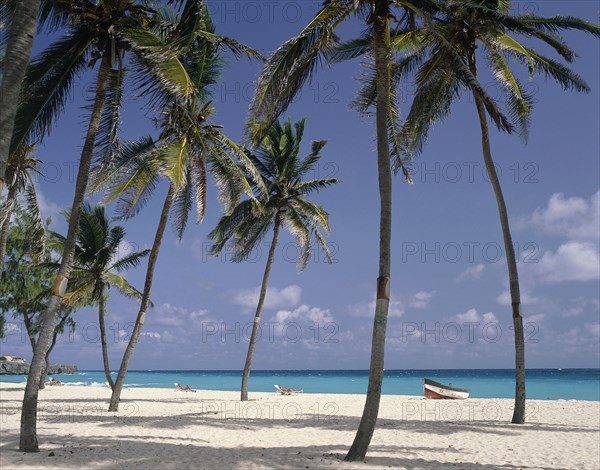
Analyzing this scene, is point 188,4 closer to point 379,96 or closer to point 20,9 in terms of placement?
point 20,9

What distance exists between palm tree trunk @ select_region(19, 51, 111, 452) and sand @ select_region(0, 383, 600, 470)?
534mm

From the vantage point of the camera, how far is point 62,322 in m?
32.1

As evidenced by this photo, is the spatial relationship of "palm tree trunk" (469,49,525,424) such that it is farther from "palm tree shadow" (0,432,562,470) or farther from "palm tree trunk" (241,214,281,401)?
"palm tree trunk" (241,214,281,401)

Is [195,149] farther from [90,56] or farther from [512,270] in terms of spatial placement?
[512,270]

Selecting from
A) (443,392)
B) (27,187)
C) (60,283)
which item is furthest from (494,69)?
(443,392)

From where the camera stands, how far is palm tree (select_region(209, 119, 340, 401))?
80.1 ft

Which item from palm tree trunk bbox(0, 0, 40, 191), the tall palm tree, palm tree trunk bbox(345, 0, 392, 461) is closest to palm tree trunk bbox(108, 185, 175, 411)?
the tall palm tree

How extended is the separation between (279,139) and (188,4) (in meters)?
16.2

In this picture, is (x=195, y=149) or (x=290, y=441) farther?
(x=195, y=149)

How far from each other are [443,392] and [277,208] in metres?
14.4

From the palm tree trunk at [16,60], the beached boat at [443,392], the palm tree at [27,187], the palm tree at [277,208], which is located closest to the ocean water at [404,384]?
the beached boat at [443,392]

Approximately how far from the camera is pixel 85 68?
1184 centimetres

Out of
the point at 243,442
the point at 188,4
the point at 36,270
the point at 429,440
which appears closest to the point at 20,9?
the point at 188,4

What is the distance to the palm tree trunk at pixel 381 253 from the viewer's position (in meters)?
9.35
